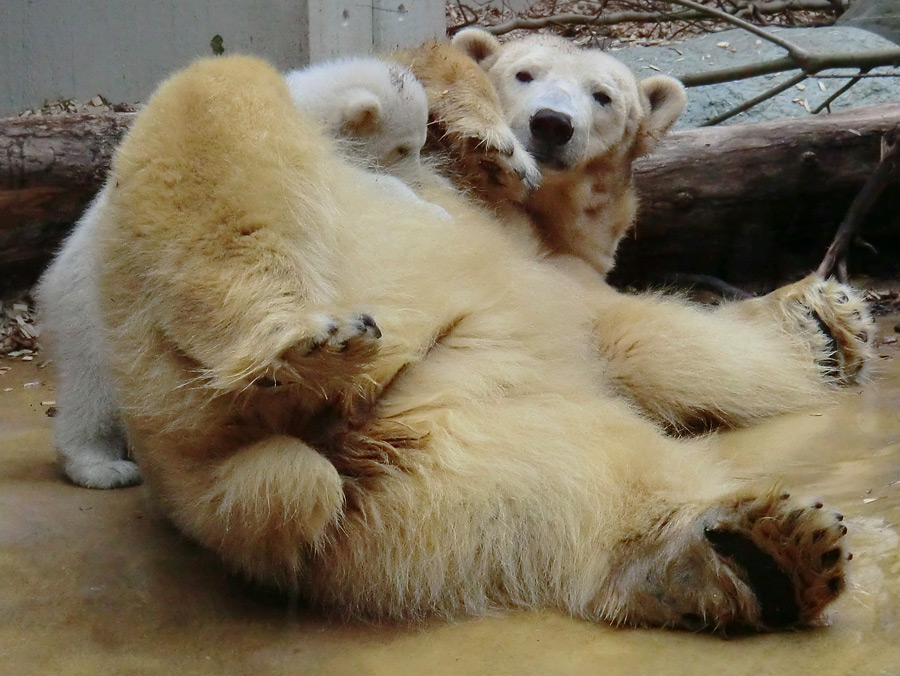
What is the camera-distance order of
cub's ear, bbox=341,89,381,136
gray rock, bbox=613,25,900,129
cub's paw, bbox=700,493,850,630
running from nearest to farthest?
cub's paw, bbox=700,493,850,630 → cub's ear, bbox=341,89,381,136 → gray rock, bbox=613,25,900,129

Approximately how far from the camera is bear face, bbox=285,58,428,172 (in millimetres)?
2555

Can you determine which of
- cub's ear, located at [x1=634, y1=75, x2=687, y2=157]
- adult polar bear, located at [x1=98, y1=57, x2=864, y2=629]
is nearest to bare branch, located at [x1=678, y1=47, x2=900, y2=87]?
cub's ear, located at [x1=634, y1=75, x2=687, y2=157]

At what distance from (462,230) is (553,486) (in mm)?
749

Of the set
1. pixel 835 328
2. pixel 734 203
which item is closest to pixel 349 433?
pixel 835 328

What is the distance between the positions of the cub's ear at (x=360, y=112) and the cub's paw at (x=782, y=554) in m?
1.36

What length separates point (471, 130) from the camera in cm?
279

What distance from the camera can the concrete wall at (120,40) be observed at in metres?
5.80

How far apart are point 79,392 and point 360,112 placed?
1.08 m

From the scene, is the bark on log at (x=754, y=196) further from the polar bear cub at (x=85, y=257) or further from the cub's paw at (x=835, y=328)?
the polar bear cub at (x=85, y=257)

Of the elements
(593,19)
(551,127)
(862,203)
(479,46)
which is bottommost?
(862,203)

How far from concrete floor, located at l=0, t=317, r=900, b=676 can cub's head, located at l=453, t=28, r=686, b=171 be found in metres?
1.26

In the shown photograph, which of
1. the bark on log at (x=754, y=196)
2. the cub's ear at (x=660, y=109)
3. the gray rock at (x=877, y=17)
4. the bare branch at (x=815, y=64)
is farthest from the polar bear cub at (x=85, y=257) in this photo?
the gray rock at (x=877, y=17)

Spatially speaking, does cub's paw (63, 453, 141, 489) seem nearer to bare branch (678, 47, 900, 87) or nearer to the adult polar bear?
the adult polar bear

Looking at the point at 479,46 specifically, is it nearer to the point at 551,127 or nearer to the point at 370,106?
the point at 551,127
